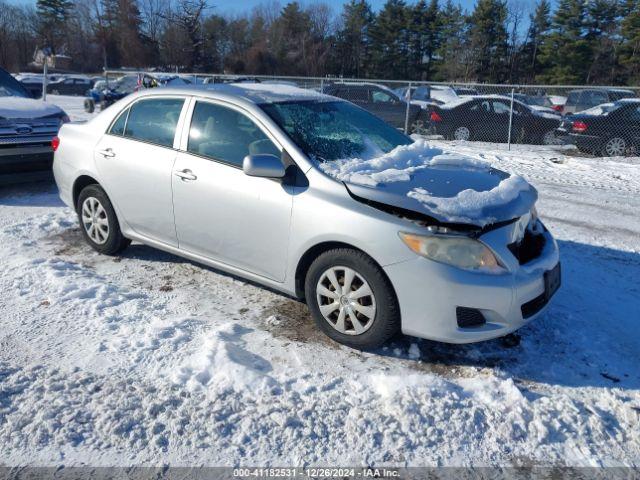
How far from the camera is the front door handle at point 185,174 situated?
165 inches

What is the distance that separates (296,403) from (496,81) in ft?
195

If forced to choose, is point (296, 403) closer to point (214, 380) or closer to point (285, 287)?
point (214, 380)

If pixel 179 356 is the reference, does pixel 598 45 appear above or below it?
above

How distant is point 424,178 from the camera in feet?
12.5

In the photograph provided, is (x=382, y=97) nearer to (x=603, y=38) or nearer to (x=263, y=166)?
(x=263, y=166)

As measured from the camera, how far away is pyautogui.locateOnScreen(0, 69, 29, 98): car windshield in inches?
344

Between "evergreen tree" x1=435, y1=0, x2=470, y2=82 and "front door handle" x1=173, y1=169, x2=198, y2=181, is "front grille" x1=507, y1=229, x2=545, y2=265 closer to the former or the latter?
"front door handle" x1=173, y1=169, x2=198, y2=181

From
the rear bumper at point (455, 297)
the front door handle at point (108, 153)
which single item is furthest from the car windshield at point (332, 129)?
the front door handle at point (108, 153)

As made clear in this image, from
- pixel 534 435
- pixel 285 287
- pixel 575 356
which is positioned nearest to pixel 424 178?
pixel 285 287

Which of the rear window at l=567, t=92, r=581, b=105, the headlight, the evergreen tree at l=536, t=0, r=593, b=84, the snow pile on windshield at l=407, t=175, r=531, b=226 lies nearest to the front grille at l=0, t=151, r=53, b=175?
the snow pile on windshield at l=407, t=175, r=531, b=226

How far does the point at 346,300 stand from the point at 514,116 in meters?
12.6

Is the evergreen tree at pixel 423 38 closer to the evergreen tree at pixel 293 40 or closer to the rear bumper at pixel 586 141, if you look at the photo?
the evergreen tree at pixel 293 40

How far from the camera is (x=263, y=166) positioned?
3.65 m

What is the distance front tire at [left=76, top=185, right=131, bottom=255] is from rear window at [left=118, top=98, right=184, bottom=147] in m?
0.68
